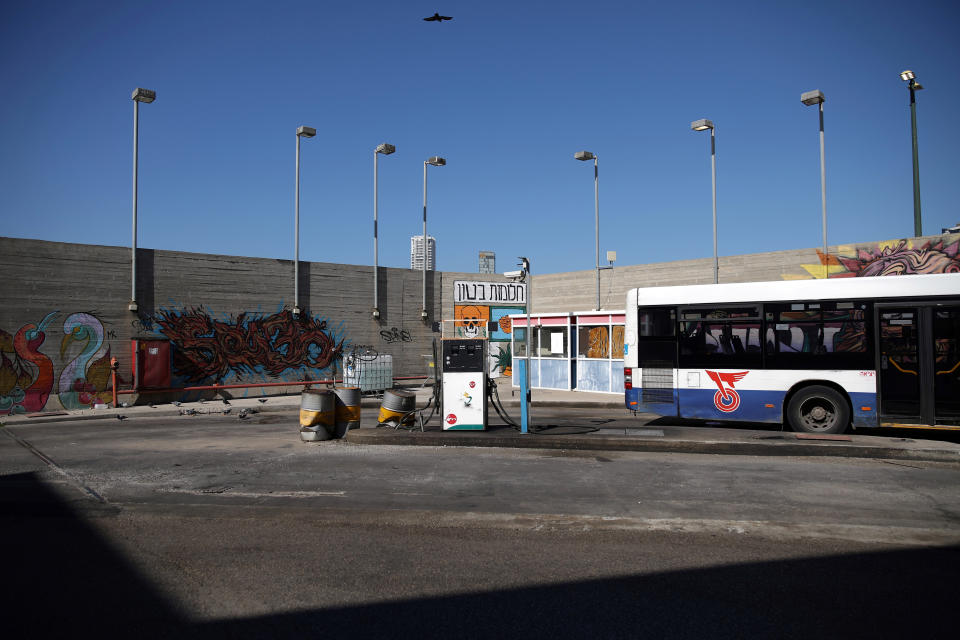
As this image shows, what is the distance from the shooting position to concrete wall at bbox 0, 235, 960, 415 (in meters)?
17.8

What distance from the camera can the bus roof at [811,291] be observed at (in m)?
11.0

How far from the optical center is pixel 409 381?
25.7 meters

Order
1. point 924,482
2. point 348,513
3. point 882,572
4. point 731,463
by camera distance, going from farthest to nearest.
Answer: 1. point 731,463
2. point 924,482
3. point 348,513
4. point 882,572

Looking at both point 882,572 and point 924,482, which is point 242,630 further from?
point 924,482

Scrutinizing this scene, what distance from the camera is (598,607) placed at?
447 centimetres

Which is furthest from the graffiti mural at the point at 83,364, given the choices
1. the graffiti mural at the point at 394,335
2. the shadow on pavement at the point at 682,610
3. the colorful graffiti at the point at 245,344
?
the shadow on pavement at the point at 682,610

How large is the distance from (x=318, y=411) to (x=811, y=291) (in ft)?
31.1

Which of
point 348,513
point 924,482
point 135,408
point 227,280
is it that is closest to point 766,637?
point 348,513

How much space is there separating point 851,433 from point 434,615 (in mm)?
10777

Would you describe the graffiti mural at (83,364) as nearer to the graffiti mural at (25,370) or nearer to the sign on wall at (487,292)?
the graffiti mural at (25,370)

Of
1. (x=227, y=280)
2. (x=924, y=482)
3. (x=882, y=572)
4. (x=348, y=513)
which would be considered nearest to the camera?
(x=882, y=572)

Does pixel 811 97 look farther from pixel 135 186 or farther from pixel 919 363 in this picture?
pixel 135 186

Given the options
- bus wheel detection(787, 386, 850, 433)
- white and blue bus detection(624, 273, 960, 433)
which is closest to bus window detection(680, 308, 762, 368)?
white and blue bus detection(624, 273, 960, 433)

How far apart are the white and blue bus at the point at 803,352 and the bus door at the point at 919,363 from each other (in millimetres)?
15
